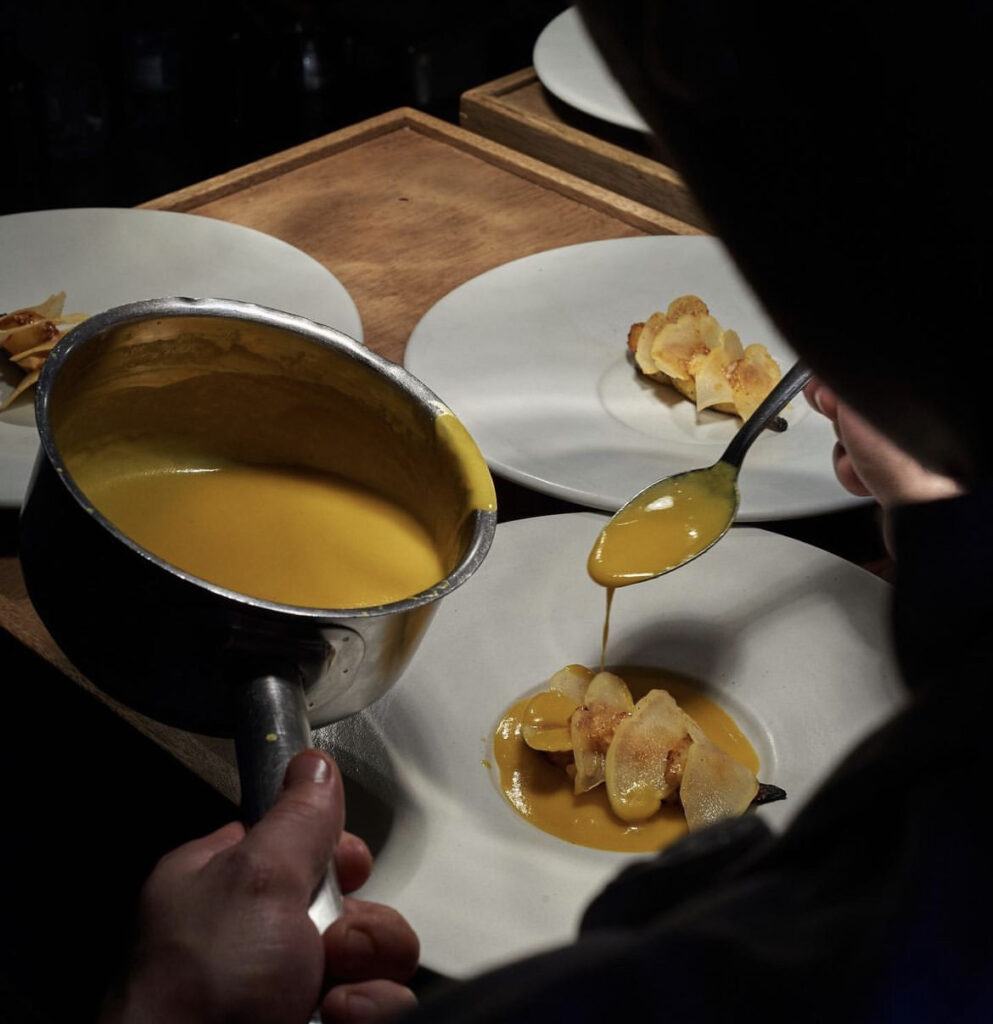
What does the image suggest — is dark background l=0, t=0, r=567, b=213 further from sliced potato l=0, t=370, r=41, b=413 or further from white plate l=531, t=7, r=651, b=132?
sliced potato l=0, t=370, r=41, b=413

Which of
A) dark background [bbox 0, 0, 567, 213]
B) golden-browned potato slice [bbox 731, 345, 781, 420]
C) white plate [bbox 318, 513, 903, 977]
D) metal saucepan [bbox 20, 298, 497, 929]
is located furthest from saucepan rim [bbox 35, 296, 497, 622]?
dark background [bbox 0, 0, 567, 213]

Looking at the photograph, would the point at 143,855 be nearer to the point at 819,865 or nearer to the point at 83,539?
the point at 83,539

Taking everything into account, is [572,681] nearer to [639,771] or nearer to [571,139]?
[639,771]

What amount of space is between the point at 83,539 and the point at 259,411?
0.24 m

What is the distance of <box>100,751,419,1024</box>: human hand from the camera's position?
481 mm

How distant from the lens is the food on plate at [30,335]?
1.02 meters

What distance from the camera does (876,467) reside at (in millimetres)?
838

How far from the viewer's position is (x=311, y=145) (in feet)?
4.64

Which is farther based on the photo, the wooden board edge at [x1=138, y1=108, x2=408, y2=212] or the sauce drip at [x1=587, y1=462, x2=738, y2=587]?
the wooden board edge at [x1=138, y1=108, x2=408, y2=212]

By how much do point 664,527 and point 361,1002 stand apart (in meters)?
0.45

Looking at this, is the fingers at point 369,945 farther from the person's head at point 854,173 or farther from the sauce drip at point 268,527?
the person's head at point 854,173

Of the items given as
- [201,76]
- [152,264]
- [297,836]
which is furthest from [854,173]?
[201,76]

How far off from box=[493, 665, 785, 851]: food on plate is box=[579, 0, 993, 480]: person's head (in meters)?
0.49

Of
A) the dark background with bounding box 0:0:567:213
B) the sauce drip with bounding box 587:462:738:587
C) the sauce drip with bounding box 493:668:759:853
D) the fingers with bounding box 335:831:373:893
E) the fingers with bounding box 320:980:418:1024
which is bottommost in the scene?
the dark background with bounding box 0:0:567:213
